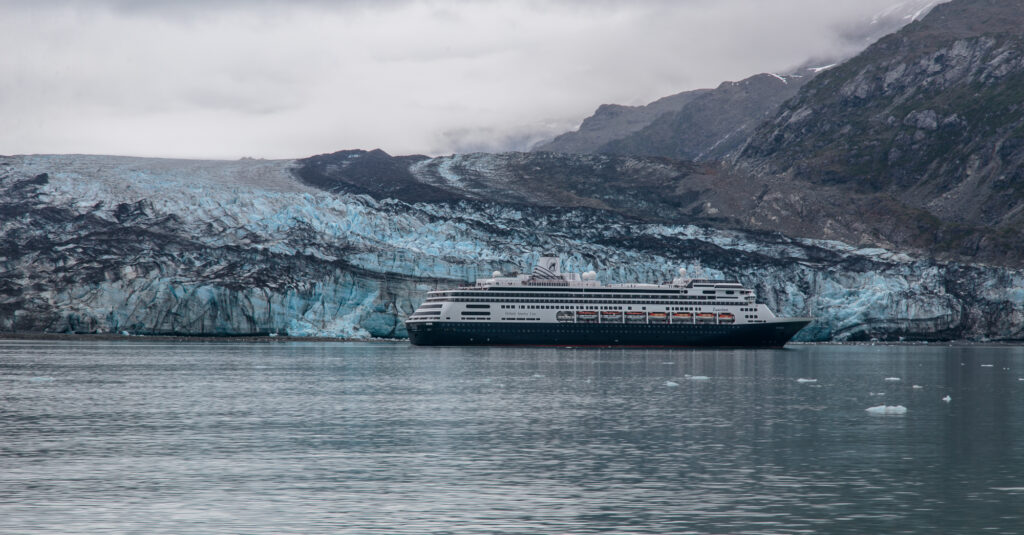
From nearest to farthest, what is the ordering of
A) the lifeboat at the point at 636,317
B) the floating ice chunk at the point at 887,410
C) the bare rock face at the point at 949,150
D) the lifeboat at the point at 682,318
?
the floating ice chunk at the point at 887,410
the lifeboat at the point at 682,318
the lifeboat at the point at 636,317
the bare rock face at the point at 949,150

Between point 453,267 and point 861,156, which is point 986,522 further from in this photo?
point 861,156

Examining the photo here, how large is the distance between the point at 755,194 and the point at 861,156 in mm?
46496

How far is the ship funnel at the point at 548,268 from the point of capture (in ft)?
326

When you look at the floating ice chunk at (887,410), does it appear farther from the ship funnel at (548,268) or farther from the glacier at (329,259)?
the glacier at (329,259)

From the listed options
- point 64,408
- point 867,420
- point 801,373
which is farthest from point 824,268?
point 64,408

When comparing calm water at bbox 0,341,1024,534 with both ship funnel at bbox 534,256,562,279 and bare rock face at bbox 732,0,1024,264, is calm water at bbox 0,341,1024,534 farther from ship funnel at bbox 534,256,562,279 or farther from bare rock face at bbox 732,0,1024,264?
bare rock face at bbox 732,0,1024,264

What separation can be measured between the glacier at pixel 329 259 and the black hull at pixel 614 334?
976cm

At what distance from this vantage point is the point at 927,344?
11119 centimetres

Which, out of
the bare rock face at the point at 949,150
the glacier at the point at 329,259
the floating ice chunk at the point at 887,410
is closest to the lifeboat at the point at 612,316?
the glacier at the point at 329,259

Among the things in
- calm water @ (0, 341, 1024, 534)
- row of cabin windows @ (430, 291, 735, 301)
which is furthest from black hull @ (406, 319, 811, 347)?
calm water @ (0, 341, 1024, 534)

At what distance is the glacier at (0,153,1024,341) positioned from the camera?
3649 inches

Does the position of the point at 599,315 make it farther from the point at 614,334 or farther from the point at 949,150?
the point at 949,150

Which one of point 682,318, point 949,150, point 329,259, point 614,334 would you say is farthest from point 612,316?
point 949,150

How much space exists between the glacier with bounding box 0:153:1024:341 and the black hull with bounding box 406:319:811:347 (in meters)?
9.76
